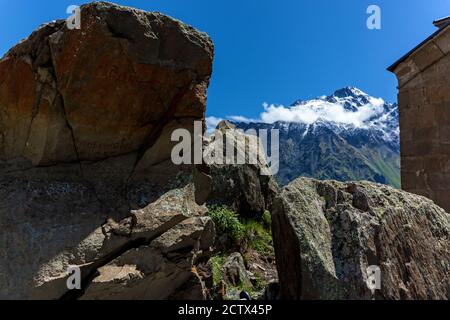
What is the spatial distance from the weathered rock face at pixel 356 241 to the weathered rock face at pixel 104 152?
1.10 m

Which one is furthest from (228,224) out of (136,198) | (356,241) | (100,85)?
(100,85)

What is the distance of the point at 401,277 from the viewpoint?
4.42 m

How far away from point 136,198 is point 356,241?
252 centimetres

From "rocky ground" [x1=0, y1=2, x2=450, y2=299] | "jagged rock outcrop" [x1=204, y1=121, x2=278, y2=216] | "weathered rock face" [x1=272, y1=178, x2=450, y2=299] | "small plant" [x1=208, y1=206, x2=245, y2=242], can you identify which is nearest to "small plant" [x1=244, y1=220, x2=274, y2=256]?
"small plant" [x1=208, y1=206, x2=245, y2=242]

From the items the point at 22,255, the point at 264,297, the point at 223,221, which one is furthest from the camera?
the point at 223,221

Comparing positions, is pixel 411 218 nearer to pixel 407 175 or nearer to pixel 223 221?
pixel 223 221

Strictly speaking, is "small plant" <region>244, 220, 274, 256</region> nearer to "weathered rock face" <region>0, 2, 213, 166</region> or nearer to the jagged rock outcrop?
the jagged rock outcrop

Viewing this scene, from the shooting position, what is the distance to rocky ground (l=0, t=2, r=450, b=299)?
13.8 feet

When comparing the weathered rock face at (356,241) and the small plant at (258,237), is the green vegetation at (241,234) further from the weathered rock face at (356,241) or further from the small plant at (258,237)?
the weathered rock face at (356,241)

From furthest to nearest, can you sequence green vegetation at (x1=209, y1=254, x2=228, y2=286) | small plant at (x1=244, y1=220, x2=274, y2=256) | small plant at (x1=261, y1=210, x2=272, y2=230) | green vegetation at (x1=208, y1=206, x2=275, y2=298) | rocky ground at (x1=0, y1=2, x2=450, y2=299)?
small plant at (x1=261, y1=210, x2=272, y2=230) < small plant at (x1=244, y1=220, x2=274, y2=256) < green vegetation at (x1=208, y1=206, x2=275, y2=298) < green vegetation at (x1=209, y1=254, x2=228, y2=286) < rocky ground at (x1=0, y1=2, x2=450, y2=299)

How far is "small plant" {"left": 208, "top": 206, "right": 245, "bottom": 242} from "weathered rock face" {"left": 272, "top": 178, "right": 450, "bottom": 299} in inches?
172

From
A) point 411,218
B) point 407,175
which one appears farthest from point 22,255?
point 407,175

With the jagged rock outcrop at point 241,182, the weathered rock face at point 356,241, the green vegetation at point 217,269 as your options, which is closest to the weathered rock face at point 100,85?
the weathered rock face at point 356,241
